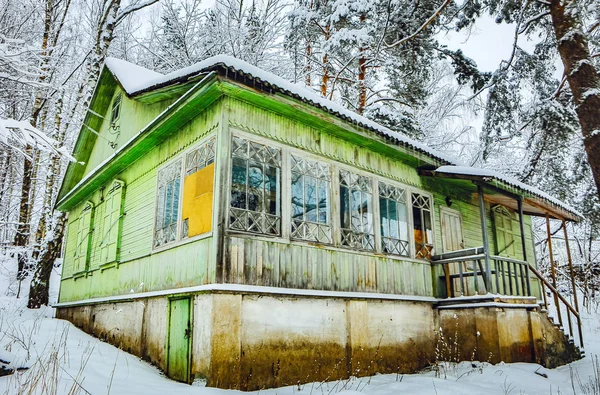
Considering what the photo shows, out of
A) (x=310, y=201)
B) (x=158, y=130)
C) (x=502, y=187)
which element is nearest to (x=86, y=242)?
(x=158, y=130)

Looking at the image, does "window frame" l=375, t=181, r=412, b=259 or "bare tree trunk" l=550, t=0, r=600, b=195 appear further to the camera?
"window frame" l=375, t=181, r=412, b=259

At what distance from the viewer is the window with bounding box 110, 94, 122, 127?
462 inches

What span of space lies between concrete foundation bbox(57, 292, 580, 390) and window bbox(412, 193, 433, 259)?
1347 millimetres

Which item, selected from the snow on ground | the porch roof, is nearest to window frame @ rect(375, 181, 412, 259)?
the porch roof

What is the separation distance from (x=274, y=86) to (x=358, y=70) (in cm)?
1204

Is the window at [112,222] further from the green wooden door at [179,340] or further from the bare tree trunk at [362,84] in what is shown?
the bare tree trunk at [362,84]

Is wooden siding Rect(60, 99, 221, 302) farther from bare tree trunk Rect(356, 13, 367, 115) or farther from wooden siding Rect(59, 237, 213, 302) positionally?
bare tree trunk Rect(356, 13, 367, 115)

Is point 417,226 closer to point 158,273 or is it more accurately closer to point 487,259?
point 487,259

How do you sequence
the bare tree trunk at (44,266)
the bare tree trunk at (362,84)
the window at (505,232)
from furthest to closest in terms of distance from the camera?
the bare tree trunk at (362,84), the bare tree trunk at (44,266), the window at (505,232)

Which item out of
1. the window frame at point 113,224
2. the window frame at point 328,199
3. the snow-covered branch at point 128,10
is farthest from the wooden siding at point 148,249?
the snow-covered branch at point 128,10

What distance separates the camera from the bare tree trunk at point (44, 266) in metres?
13.4

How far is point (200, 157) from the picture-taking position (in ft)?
24.4

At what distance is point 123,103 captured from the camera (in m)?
11.3

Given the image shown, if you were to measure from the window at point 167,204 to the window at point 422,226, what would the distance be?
5516 millimetres
